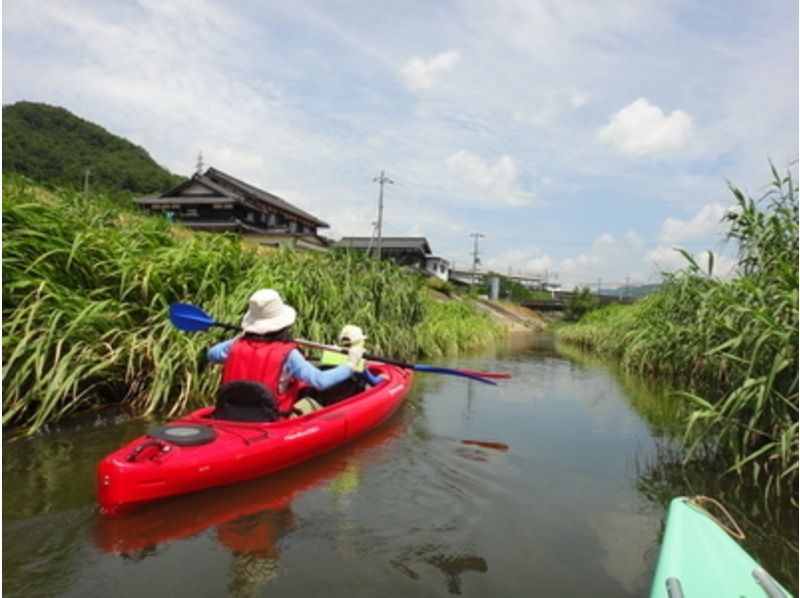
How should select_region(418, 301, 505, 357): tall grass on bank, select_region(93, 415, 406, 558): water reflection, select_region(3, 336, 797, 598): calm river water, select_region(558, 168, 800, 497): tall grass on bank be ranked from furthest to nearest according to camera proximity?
select_region(418, 301, 505, 357): tall grass on bank → select_region(558, 168, 800, 497): tall grass on bank → select_region(93, 415, 406, 558): water reflection → select_region(3, 336, 797, 598): calm river water

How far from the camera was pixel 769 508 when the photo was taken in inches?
145

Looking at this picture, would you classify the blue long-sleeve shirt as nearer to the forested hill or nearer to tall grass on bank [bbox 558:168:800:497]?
tall grass on bank [bbox 558:168:800:497]

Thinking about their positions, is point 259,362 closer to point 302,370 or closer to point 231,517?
point 302,370

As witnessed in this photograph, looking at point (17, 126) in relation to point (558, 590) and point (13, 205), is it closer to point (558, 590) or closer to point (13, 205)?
point (13, 205)

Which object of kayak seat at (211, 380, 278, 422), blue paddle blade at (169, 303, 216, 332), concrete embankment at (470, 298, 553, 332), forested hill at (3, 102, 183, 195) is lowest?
kayak seat at (211, 380, 278, 422)

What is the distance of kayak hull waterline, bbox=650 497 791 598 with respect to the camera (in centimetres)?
189

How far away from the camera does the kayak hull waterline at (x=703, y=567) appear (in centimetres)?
189

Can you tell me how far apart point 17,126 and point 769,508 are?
163ft

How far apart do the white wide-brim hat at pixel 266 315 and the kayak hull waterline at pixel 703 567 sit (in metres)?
2.71

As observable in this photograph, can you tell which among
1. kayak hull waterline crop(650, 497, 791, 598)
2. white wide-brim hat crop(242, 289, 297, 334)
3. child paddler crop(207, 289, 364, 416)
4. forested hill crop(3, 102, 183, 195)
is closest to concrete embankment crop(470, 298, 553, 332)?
forested hill crop(3, 102, 183, 195)

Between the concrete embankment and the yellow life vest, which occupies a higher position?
the concrete embankment

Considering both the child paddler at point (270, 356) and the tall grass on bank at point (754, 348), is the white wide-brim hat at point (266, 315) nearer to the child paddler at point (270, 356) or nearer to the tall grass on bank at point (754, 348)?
the child paddler at point (270, 356)

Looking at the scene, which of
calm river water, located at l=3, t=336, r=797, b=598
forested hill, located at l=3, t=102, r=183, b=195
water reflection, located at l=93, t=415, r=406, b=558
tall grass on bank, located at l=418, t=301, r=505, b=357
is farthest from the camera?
forested hill, located at l=3, t=102, r=183, b=195

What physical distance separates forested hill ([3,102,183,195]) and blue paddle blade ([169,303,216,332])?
3442 centimetres
